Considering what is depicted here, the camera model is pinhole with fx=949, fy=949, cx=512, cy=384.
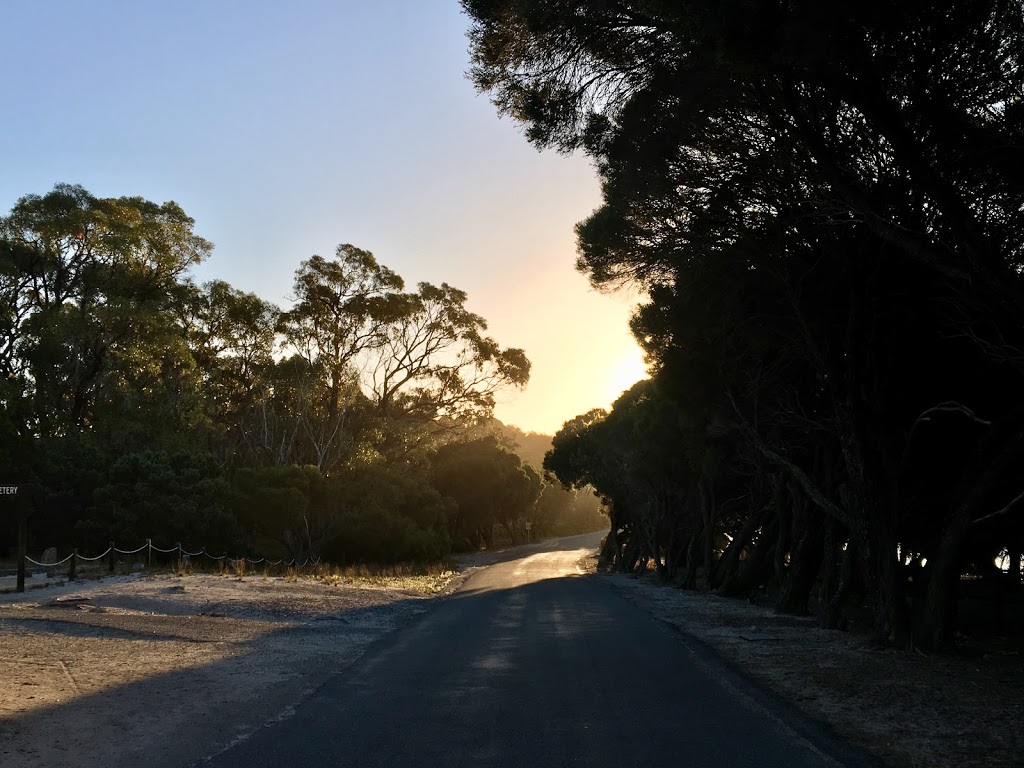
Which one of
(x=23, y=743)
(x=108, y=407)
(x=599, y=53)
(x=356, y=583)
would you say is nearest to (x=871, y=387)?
(x=599, y=53)

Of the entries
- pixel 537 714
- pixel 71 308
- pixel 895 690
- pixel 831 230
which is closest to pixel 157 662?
pixel 537 714

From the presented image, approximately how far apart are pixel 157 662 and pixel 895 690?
29.2ft

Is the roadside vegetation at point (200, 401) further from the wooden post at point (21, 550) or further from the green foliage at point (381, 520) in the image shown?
the wooden post at point (21, 550)

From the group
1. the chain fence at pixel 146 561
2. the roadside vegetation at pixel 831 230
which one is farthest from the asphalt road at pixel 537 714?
the chain fence at pixel 146 561

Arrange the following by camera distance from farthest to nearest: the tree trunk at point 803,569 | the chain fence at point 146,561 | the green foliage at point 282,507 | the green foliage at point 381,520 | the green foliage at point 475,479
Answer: the green foliage at point 475,479 < the green foliage at point 381,520 < the green foliage at point 282,507 < the chain fence at point 146,561 < the tree trunk at point 803,569

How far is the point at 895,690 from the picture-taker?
34.6 ft

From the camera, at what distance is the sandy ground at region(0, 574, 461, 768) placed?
24.6ft

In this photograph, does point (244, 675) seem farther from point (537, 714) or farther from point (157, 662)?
point (537, 714)

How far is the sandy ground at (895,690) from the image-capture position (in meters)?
7.66

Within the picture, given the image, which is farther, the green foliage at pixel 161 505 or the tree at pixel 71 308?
A: the tree at pixel 71 308

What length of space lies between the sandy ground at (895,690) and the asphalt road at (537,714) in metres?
0.55

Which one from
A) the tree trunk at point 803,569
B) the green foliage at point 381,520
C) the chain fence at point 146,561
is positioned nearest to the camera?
the tree trunk at point 803,569

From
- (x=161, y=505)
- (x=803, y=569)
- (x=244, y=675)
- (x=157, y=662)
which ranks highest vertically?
(x=161, y=505)

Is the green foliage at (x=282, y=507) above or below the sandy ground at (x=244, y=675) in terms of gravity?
above
